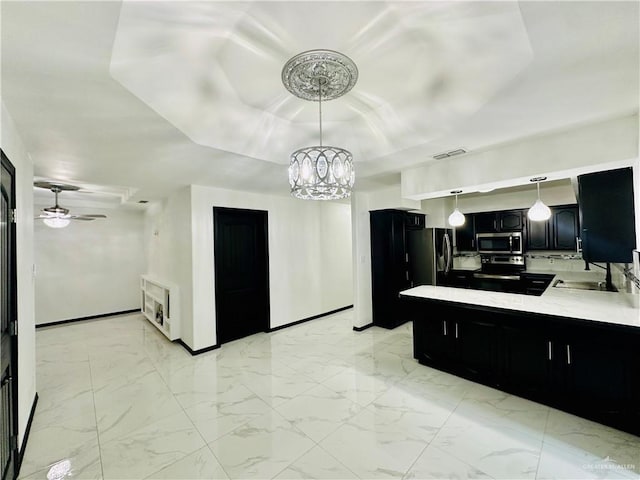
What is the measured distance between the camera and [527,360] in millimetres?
2480

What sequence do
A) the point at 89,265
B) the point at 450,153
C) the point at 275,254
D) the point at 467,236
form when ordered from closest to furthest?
the point at 450,153
the point at 275,254
the point at 467,236
the point at 89,265

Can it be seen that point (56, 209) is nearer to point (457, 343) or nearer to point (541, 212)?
point (457, 343)

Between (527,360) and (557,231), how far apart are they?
3.32 metres

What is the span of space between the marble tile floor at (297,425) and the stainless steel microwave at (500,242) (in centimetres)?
307

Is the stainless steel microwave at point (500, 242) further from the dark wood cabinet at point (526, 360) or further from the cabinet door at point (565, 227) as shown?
the dark wood cabinet at point (526, 360)

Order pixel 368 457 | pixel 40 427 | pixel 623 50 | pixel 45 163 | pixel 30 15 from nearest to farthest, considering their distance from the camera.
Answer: pixel 30 15 < pixel 623 50 < pixel 368 457 < pixel 40 427 < pixel 45 163

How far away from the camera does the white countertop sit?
212 centimetres

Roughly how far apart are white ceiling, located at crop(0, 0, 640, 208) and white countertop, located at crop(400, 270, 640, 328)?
1.48 m

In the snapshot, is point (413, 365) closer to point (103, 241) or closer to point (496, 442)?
point (496, 442)

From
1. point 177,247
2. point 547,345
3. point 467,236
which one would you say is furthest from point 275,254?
point 467,236

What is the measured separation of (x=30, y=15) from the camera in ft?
3.36

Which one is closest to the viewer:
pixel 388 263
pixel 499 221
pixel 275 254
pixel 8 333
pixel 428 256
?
pixel 8 333

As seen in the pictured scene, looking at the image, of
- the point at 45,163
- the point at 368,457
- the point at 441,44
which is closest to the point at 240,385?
the point at 368,457

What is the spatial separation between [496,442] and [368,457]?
95 centimetres
